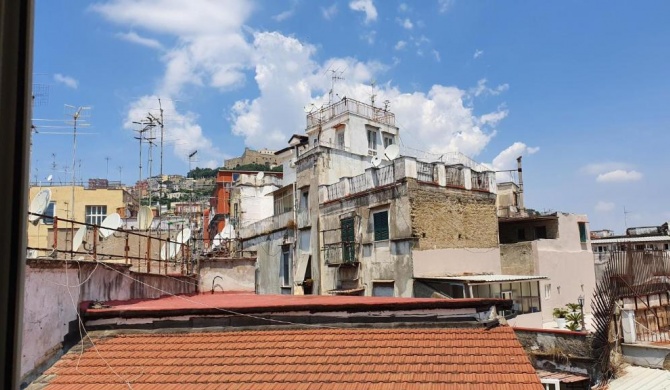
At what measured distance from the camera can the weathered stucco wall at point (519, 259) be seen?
2602cm

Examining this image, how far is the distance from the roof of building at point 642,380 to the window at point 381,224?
36.4 feet

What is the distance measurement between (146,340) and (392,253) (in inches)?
651

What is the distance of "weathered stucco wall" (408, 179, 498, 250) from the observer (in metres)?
23.1

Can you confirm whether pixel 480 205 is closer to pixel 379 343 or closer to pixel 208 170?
pixel 379 343

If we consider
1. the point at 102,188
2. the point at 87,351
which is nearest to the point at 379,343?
the point at 87,351

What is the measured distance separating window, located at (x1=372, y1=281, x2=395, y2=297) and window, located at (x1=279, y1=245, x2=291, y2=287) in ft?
30.3

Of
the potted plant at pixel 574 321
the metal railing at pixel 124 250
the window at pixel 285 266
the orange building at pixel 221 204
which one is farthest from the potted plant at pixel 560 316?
the orange building at pixel 221 204

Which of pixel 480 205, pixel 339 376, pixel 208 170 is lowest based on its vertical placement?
pixel 339 376

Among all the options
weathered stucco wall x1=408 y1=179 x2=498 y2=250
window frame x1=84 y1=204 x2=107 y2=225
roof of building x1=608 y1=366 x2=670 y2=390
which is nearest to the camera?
roof of building x1=608 y1=366 x2=670 y2=390

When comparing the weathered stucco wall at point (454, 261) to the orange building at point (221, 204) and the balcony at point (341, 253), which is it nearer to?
the balcony at point (341, 253)

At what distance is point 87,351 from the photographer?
7.96 meters

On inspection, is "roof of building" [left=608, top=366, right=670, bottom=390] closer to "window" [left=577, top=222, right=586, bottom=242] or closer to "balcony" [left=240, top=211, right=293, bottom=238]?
"window" [left=577, top=222, right=586, bottom=242]

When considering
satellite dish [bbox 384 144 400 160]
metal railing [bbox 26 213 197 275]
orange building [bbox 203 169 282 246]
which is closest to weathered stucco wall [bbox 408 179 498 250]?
satellite dish [bbox 384 144 400 160]

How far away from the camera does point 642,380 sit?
1598 centimetres
